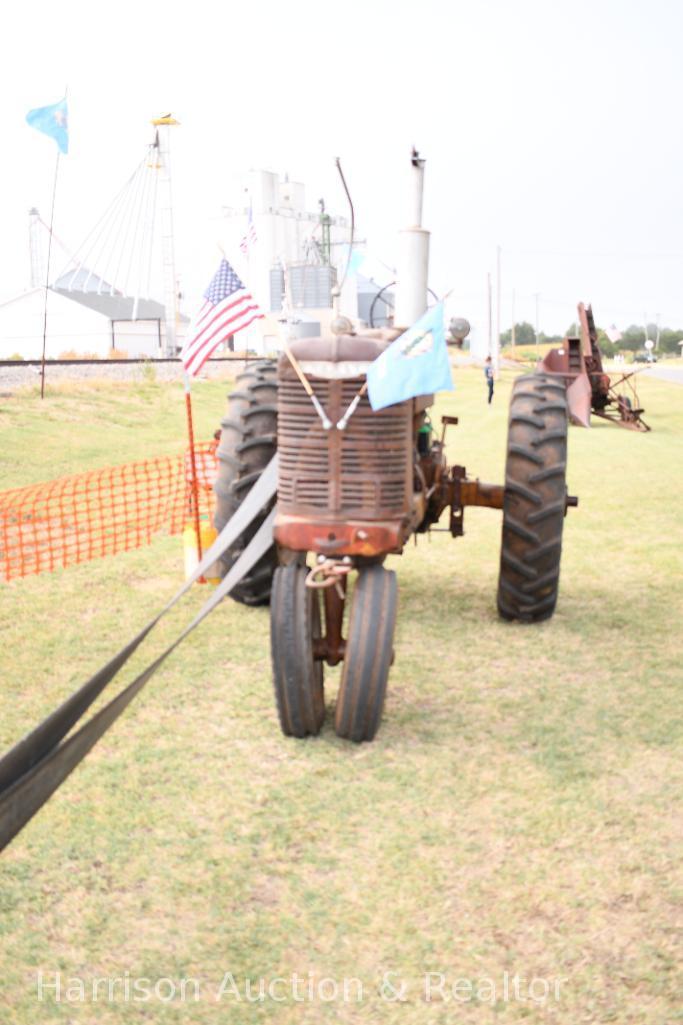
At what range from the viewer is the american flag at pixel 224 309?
18.9 feet

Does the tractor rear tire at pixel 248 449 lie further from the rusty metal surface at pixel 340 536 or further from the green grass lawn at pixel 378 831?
the rusty metal surface at pixel 340 536

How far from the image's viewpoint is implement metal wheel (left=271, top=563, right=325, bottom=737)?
4.32m

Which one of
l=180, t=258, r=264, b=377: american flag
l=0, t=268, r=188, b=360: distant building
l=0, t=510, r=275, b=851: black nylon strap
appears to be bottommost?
l=0, t=510, r=275, b=851: black nylon strap

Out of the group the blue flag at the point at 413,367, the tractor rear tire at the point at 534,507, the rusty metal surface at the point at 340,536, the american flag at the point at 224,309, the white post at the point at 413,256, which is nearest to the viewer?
the blue flag at the point at 413,367

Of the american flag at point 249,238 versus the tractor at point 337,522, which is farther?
the american flag at point 249,238

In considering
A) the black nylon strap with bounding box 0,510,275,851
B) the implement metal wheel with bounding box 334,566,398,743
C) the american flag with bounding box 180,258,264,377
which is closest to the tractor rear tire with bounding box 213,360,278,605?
the american flag with bounding box 180,258,264,377

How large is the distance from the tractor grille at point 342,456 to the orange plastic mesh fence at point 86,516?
335cm

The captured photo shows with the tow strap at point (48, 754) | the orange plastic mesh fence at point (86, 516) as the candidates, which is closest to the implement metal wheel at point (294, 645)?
the tow strap at point (48, 754)

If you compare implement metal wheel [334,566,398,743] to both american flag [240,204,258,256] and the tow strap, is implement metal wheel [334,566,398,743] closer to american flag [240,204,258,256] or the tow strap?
the tow strap

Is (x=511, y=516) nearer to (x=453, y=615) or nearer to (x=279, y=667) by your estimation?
(x=453, y=615)

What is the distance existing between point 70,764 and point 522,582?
12.6 ft

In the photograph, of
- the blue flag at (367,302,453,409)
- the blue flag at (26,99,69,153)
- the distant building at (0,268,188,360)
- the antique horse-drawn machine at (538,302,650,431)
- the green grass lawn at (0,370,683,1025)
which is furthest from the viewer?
the distant building at (0,268,188,360)

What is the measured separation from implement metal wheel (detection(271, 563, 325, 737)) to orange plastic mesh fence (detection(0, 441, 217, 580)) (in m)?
3.44

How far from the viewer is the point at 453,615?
661cm
